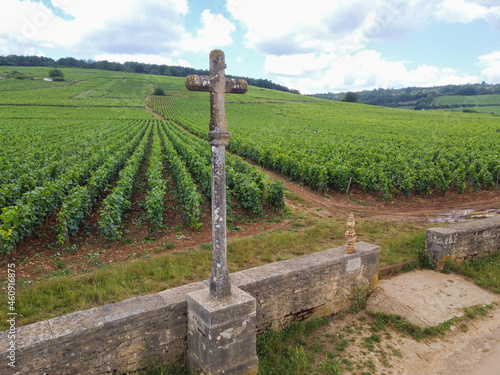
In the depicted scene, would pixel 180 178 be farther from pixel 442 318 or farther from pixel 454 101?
pixel 454 101

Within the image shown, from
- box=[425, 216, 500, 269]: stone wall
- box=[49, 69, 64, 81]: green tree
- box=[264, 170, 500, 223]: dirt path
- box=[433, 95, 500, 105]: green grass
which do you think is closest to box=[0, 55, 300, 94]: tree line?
box=[49, 69, 64, 81]: green tree

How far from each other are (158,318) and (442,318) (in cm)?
549

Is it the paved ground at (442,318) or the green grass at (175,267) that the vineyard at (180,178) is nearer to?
the green grass at (175,267)

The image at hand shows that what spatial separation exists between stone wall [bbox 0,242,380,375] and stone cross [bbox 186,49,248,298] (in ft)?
2.38

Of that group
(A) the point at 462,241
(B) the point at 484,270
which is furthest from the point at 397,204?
(B) the point at 484,270

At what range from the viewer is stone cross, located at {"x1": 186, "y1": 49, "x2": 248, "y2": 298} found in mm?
4398

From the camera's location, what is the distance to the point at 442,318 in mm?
6488

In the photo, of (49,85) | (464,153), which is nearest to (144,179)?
(464,153)

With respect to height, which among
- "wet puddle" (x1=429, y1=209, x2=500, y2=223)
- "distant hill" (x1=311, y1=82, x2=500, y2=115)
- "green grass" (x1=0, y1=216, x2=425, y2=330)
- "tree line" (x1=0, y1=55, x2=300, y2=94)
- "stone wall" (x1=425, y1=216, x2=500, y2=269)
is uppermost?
"tree line" (x1=0, y1=55, x2=300, y2=94)

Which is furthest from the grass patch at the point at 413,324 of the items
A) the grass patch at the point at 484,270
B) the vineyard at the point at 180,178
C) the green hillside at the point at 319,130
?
Answer: the green hillside at the point at 319,130

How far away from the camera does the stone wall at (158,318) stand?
3926 millimetres

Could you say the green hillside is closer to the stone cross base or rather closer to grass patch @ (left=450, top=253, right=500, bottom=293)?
grass patch @ (left=450, top=253, right=500, bottom=293)

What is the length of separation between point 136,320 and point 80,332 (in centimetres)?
69

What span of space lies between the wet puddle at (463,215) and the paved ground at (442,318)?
574 centimetres
